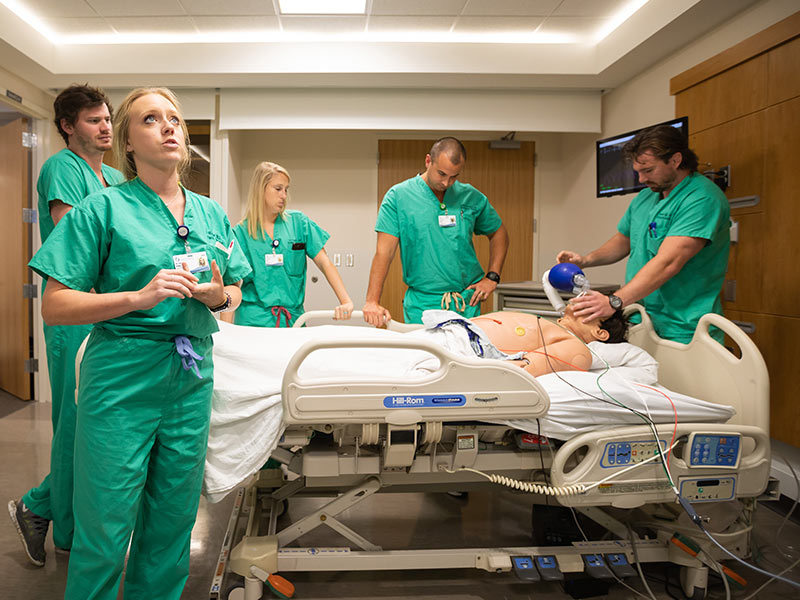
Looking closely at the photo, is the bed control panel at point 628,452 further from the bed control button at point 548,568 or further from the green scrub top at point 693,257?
the green scrub top at point 693,257

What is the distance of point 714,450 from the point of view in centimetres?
180

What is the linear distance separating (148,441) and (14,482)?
89.2 inches

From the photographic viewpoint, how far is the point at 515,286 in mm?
4105

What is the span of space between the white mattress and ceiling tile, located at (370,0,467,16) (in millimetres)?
2526

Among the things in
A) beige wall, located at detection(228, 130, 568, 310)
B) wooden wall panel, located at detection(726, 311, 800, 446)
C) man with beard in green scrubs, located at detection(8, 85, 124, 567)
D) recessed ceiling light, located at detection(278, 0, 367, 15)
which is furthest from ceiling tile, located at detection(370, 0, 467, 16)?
wooden wall panel, located at detection(726, 311, 800, 446)

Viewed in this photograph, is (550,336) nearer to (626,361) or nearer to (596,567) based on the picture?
(626,361)

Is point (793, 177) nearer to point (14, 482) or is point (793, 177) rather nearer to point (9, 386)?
point (14, 482)

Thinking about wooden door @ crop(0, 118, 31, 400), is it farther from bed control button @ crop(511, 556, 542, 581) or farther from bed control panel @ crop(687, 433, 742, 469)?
bed control panel @ crop(687, 433, 742, 469)

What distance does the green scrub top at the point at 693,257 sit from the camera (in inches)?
88.8

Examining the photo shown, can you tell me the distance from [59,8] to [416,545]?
407 cm

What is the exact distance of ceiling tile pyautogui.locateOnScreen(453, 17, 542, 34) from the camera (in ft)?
12.8

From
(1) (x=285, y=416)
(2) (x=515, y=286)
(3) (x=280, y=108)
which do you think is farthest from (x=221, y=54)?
(1) (x=285, y=416)

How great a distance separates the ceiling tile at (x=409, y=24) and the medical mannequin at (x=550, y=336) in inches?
102

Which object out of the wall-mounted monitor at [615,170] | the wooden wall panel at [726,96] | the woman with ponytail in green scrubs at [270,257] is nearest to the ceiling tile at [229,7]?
the woman with ponytail in green scrubs at [270,257]
